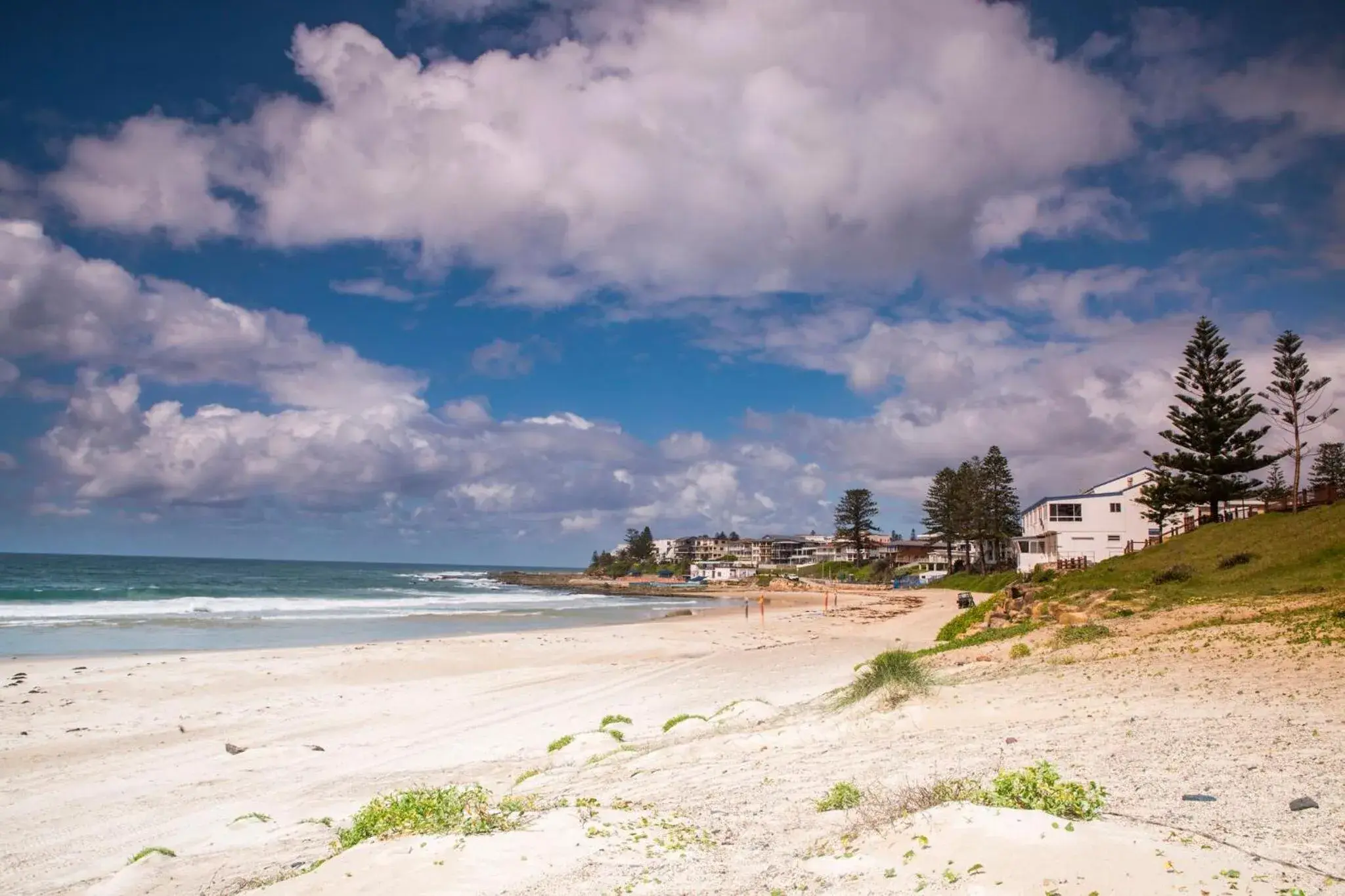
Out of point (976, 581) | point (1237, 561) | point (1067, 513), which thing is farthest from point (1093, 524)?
point (1237, 561)

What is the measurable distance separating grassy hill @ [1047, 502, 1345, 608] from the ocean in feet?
93.0

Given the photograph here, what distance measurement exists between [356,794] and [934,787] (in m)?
8.41

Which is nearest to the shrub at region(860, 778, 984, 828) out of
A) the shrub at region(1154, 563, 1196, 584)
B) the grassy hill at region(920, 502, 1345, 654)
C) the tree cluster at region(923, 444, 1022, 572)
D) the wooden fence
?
the grassy hill at region(920, 502, 1345, 654)

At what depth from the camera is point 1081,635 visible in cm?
1541

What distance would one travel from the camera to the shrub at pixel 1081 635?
49.4ft

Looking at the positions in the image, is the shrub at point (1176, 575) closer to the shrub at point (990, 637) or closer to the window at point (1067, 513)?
the shrub at point (990, 637)

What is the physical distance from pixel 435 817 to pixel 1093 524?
62.5 m

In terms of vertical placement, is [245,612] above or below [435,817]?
below

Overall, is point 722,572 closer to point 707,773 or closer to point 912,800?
point 707,773

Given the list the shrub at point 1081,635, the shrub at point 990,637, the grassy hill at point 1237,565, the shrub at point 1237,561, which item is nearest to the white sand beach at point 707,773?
the shrub at point 1081,635

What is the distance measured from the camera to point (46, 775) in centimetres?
1312

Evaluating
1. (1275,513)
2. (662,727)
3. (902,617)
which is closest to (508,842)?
(662,727)

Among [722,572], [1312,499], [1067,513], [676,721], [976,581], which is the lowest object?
[722,572]

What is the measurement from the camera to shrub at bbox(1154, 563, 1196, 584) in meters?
23.4
